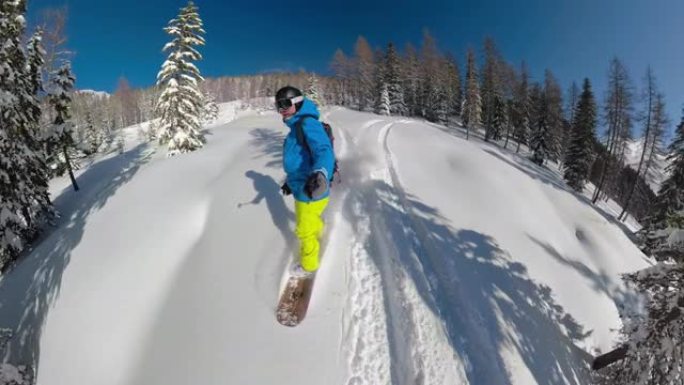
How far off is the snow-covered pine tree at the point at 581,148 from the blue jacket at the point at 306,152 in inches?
1729

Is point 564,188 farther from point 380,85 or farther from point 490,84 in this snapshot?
point 380,85

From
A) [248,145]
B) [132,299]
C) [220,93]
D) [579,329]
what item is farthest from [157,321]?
[220,93]

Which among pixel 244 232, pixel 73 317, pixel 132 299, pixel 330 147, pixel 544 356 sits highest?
pixel 330 147

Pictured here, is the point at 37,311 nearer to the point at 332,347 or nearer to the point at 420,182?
the point at 332,347

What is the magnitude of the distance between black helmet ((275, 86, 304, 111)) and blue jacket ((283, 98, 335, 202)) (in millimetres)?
74

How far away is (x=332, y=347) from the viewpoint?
14.4 feet

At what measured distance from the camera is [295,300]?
4.83m

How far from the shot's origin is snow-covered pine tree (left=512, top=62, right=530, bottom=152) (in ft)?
188

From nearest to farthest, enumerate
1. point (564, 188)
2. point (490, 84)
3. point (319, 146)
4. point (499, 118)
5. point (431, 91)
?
point (319, 146), point (564, 188), point (490, 84), point (499, 118), point (431, 91)

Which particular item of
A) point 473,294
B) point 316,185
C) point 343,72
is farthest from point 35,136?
point 343,72

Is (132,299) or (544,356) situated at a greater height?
(132,299)

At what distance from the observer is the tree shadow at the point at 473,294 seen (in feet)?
16.2

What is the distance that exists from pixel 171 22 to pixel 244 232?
25759 millimetres

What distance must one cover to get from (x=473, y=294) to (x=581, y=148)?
139ft
